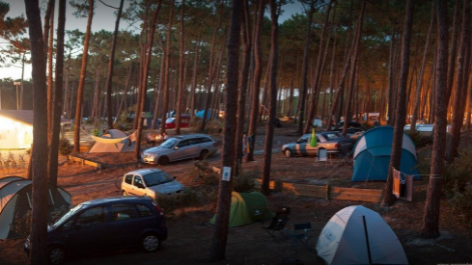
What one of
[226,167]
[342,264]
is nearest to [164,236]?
[226,167]

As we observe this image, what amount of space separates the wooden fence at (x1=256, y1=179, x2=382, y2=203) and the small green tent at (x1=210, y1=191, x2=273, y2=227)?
2.34 m

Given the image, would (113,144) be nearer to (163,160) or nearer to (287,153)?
(163,160)

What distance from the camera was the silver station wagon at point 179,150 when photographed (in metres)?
24.1

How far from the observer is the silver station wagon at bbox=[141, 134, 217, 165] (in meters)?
24.1

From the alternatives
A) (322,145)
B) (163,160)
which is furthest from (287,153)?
(163,160)

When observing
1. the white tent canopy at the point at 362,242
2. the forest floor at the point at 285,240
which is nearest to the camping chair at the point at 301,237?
the forest floor at the point at 285,240

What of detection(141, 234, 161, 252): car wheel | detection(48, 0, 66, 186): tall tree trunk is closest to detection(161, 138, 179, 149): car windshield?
detection(48, 0, 66, 186): tall tree trunk

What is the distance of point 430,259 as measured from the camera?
8.80 m

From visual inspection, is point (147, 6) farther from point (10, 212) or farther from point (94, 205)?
point (94, 205)

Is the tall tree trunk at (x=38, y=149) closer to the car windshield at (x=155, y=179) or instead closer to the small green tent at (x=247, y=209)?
the small green tent at (x=247, y=209)

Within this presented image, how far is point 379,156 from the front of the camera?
49.3 feet

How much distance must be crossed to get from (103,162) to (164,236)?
16.2 metres

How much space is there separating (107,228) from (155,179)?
5.80 meters

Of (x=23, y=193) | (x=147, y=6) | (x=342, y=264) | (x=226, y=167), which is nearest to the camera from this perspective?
(x=342, y=264)
